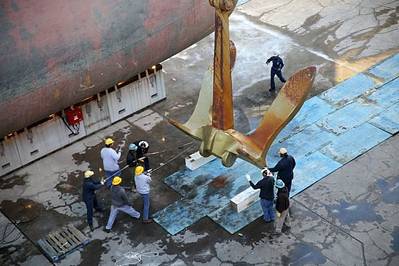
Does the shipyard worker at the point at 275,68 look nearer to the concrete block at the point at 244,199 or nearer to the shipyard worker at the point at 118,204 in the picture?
the concrete block at the point at 244,199

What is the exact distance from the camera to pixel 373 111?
14578 millimetres

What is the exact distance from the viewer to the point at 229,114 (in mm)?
12328

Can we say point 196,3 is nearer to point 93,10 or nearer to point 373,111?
point 93,10

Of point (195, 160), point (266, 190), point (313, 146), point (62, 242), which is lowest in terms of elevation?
point (62, 242)

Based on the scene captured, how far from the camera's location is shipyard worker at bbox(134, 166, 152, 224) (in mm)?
11617

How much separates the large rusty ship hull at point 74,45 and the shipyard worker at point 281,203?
162 inches

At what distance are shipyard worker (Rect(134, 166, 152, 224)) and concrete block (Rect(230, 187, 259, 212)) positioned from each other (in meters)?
1.51

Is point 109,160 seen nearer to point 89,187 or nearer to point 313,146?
point 89,187

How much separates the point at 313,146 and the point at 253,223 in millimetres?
2607

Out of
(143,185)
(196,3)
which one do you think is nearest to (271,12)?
(196,3)

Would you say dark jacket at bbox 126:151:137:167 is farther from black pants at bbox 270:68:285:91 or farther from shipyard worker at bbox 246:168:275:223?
black pants at bbox 270:68:285:91

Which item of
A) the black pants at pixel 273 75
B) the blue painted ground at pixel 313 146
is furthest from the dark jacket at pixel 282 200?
the black pants at pixel 273 75

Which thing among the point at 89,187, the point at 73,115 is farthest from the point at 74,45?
the point at 89,187

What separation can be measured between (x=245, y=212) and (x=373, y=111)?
425 cm
